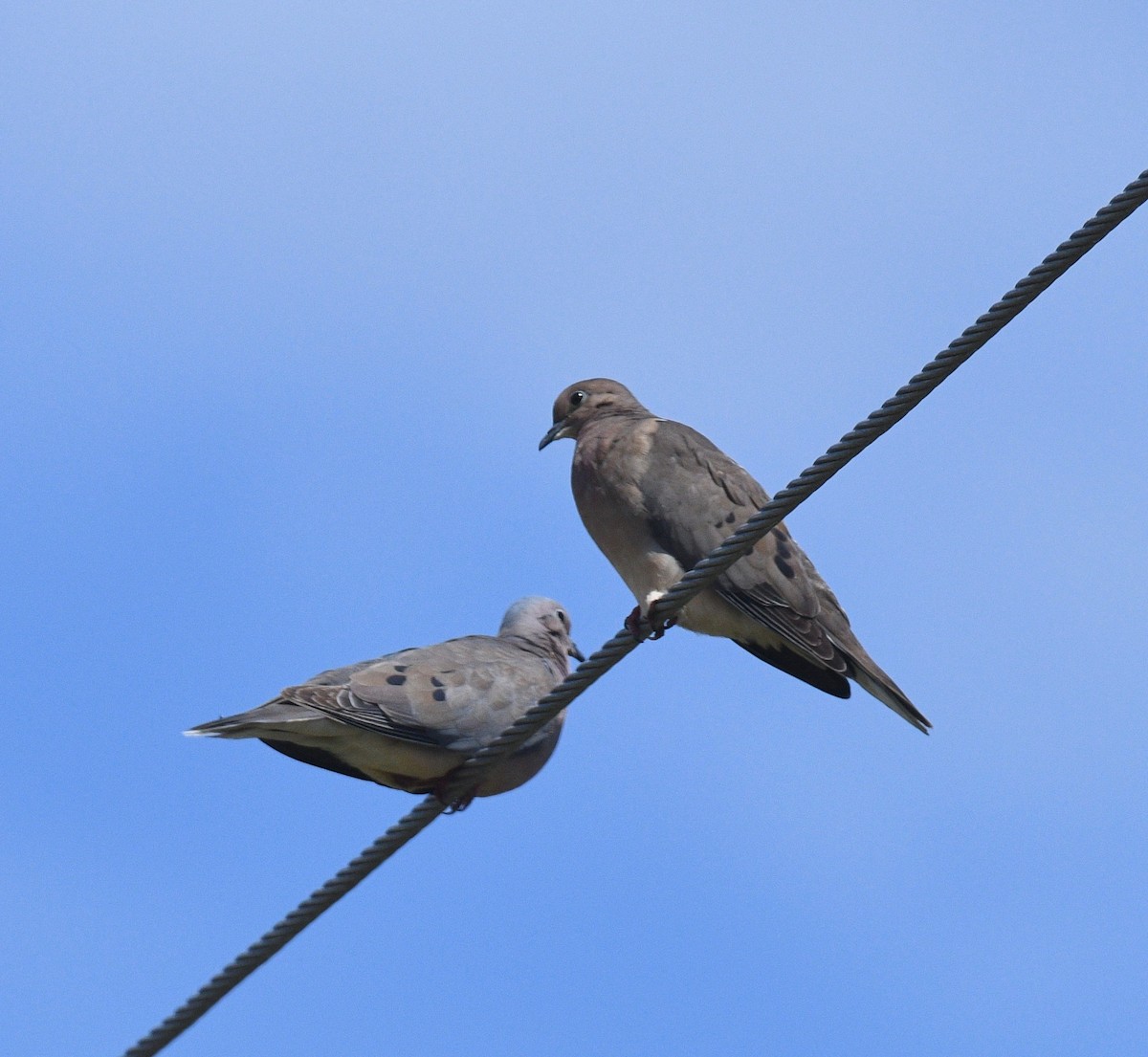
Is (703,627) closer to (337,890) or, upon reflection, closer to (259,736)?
(259,736)

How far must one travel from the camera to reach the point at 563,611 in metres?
6.71

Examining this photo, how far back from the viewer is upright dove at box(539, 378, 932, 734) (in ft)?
18.0

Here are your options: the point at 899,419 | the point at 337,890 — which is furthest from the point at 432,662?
the point at 899,419

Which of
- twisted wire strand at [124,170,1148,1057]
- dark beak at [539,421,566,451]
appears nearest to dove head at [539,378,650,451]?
dark beak at [539,421,566,451]

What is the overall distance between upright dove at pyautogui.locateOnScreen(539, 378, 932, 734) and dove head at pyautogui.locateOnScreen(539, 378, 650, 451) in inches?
20.6

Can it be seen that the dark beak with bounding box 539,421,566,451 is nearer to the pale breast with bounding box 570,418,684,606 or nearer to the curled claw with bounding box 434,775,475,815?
the pale breast with bounding box 570,418,684,606

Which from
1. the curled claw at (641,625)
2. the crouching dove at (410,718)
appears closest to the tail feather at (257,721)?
the crouching dove at (410,718)

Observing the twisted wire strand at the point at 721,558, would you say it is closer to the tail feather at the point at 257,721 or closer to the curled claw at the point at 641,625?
the curled claw at the point at 641,625

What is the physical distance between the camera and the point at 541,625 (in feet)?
21.4

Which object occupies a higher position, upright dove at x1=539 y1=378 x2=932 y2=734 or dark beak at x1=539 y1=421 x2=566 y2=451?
dark beak at x1=539 y1=421 x2=566 y2=451

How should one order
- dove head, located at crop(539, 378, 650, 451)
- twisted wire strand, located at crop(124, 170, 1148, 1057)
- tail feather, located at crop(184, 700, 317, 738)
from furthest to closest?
dove head, located at crop(539, 378, 650, 451)
tail feather, located at crop(184, 700, 317, 738)
twisted wire strand, located at crop(124, 170, 1148, 1057)

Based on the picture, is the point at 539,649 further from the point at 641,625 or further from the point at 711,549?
the point at 641,625

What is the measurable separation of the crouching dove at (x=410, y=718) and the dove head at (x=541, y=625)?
0.47 metres

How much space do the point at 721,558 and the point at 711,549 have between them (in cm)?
183
